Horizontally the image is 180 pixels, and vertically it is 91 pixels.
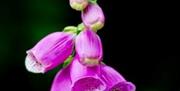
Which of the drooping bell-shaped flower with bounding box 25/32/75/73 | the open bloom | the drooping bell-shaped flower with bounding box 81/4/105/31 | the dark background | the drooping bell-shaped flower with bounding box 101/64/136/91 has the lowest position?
the dark background

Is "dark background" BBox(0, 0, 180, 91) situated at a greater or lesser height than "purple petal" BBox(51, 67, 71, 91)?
lesser

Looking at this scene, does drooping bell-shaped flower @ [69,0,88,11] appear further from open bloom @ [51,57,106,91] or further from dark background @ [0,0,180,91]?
dark background @ [0,0,180,91]

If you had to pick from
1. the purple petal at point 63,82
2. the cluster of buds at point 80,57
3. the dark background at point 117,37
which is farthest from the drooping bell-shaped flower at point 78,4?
the dark background at point 117,37

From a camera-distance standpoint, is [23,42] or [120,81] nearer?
[120,81]

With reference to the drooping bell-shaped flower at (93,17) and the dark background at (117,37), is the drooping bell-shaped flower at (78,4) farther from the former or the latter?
the dark background at (117,37)

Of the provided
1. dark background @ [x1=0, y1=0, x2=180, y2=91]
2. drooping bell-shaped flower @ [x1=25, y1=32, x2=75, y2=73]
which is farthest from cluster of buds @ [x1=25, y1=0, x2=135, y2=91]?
dark background @ [x1=0, y1=0, x2=180, y2=91]

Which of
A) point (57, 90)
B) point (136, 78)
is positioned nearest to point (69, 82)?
point (57, 90)

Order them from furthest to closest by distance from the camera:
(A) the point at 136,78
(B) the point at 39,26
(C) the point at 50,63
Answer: (A) the point at 136,78, (B) the point at 39,26, (C) the point at 50,63

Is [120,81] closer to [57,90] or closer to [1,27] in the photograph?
[57,90]
